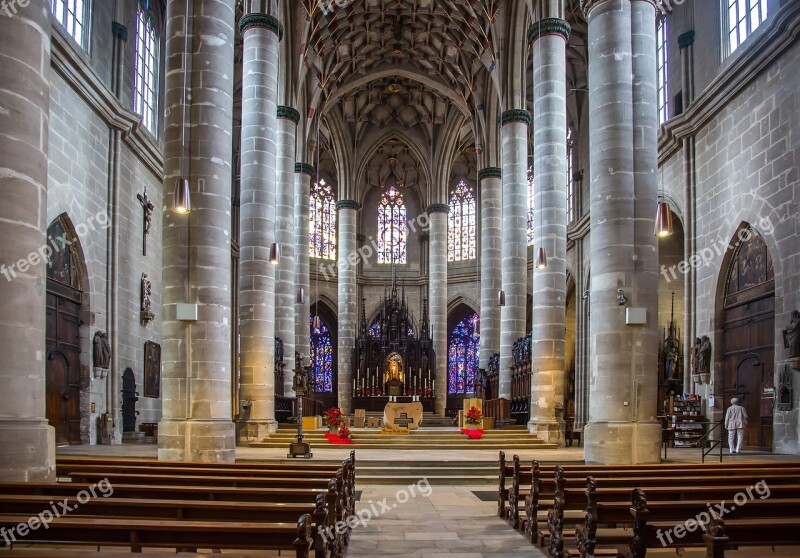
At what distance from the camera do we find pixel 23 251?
Result: 9539 millimetres

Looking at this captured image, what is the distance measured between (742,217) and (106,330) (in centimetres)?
1885

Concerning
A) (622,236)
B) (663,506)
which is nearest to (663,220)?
(622,236)

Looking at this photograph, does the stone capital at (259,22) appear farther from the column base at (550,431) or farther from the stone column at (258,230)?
the column base at (550,431)

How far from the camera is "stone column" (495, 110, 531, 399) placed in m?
31.3

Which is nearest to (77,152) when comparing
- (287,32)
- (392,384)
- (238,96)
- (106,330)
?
(106,330)

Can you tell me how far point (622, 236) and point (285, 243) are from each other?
16696mm

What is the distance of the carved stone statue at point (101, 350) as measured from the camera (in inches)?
916

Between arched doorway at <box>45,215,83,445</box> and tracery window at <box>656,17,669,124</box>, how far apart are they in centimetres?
2010

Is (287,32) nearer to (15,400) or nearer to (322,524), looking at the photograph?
(15,400)

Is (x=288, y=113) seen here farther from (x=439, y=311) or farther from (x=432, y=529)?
(x=432, y=529)

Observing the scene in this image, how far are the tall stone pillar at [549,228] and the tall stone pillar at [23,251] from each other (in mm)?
16611

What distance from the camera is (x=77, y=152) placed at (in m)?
22.4

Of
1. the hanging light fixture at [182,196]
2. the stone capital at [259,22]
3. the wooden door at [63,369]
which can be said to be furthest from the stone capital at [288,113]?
the hanging light fixture at [182,196]

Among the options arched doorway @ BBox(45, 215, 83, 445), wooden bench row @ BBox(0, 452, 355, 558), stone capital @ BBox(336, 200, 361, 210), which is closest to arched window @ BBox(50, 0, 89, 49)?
arched doorway @ BBox(45, 215, 83, 445)
